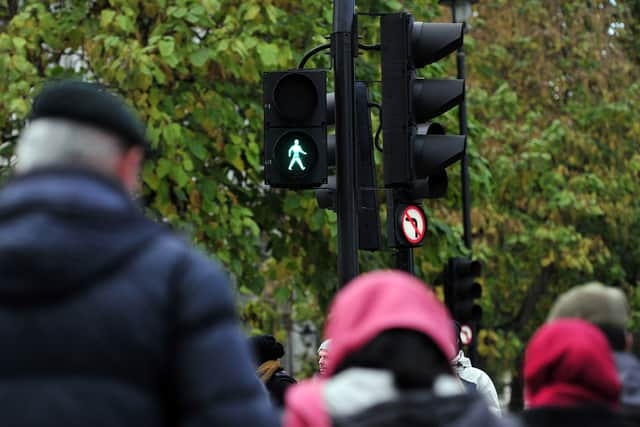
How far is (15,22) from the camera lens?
1678 centimetres

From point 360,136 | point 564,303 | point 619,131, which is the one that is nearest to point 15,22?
point 360,136

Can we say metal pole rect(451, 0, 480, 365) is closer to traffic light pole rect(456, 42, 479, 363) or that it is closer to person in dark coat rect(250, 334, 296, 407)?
traffic light pole rect(456, 42, 479, 363)

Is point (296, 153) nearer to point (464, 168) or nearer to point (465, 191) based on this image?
point (464, 168)

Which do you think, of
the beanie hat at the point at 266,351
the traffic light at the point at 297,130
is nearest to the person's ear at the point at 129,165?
the traffic light at the point at 297,130

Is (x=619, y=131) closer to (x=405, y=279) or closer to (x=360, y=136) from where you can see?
(x=360, y=136)

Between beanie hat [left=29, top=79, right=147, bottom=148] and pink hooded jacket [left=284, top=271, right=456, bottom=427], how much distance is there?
2.31 feet

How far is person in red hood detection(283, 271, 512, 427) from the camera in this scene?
3693mm

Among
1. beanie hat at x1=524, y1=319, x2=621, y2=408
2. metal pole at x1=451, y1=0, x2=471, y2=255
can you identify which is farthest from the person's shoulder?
metal pole at x1=451, y1=0, x2=471, y2=255

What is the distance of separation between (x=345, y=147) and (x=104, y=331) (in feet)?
20.5

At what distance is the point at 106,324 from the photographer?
3.29 metres

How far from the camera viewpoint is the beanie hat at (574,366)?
421 cm

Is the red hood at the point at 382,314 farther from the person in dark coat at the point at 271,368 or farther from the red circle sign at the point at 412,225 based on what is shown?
the red circle sign at the point at 412,225

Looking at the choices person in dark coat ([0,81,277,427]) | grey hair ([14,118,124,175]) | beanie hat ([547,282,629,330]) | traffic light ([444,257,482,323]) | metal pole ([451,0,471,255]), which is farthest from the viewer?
traffic light ([444,257,482,323])

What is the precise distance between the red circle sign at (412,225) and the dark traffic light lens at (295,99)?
131 centimetres
